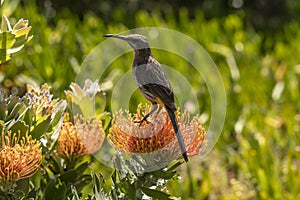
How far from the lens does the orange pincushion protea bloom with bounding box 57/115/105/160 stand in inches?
78.2

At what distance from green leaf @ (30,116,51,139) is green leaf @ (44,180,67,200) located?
18 centimetres

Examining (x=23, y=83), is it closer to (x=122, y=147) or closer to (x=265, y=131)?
(x=265, y=131)

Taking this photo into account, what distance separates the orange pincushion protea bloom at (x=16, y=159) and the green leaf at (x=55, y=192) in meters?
0.20

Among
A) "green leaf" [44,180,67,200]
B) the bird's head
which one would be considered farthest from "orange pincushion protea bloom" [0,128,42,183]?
the bird's head

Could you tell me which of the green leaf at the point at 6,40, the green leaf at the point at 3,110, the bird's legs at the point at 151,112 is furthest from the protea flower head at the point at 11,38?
the bird's legs at the point at 151,112

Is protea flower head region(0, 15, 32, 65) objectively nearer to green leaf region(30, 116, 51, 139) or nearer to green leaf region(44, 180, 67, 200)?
green leaf region(30, 116, 51, 139)

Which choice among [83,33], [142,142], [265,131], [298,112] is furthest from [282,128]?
[142,142]

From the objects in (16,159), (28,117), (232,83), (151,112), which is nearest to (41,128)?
(28,117)

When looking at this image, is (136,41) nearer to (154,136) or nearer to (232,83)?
(154,136)

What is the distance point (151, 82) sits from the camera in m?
1.75

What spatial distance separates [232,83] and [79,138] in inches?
107

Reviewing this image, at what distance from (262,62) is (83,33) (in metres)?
1.35

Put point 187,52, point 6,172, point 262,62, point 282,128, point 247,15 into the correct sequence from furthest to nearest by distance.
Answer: point 247,15, point 262,62, point 187,52, point 282,128, point 6,172

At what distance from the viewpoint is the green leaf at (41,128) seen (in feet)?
5.99
